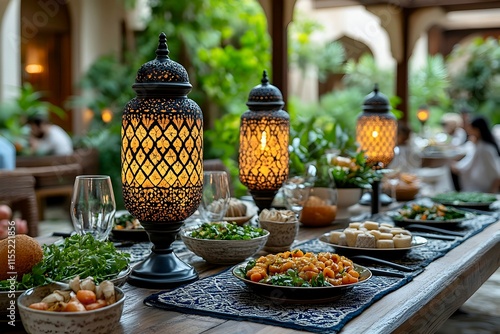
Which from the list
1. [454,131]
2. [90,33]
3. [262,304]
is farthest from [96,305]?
[90,33]

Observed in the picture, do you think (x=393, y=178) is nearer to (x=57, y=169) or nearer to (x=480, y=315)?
(x=480, y=315)

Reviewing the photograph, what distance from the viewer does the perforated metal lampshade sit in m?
2.92

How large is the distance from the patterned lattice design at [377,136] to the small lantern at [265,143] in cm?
79

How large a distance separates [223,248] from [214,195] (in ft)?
0.77

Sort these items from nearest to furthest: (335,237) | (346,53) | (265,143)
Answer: (335,237) < (265,143) < (346,53)

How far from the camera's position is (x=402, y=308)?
4.49 feet

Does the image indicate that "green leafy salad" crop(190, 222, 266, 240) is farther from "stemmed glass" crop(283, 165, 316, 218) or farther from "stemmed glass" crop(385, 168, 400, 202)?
"stemmed glass" crop(385, 168, 400, 202)

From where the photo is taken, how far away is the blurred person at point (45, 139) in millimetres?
7523

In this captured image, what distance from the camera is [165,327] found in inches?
48.8

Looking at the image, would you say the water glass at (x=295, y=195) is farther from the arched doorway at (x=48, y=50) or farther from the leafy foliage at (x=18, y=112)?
the arched doorway at (x=48, y=50)

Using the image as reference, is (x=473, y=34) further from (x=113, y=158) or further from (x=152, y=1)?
(x=113, y=158)

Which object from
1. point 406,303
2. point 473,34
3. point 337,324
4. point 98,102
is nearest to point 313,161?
point 406,303

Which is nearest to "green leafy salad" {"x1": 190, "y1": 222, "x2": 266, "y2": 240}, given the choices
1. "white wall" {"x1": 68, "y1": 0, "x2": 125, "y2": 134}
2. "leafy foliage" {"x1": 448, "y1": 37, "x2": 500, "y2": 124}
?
"white wall" {"x1": 68, "y1": 0, "x2": 125, "y2": 134}

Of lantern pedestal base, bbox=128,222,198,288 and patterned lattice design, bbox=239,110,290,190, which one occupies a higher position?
patterned lattice design, bbox=239,110,290,190
